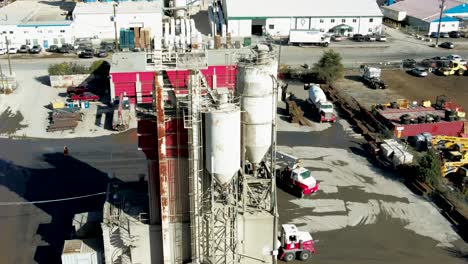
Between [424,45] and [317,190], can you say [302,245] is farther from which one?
[424,45]

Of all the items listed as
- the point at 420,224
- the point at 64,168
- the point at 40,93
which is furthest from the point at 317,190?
the point at 40,93

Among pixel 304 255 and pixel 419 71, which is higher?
pixel 419 71

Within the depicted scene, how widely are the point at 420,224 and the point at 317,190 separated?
19.5 feet

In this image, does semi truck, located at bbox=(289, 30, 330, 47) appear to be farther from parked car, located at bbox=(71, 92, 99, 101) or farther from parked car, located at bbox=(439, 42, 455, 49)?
parked car, located at bbox=(71, 92, 99, 101)

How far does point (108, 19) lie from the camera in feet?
216

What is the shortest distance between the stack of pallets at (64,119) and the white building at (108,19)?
25441 mm

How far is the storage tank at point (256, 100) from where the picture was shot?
64.9 feet

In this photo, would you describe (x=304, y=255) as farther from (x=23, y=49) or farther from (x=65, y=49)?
(x=23, y=49)

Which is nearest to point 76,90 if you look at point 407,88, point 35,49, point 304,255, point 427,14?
point 35,49

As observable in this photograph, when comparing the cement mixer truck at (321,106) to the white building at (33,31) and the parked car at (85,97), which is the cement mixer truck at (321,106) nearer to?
the parked car at (85,97)

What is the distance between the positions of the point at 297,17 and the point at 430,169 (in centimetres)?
4183

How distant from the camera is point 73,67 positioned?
50625 mm

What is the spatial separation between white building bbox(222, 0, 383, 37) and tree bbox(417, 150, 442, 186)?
134ft

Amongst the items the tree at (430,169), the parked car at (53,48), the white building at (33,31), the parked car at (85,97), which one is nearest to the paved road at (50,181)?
the parked car at (85,97)
